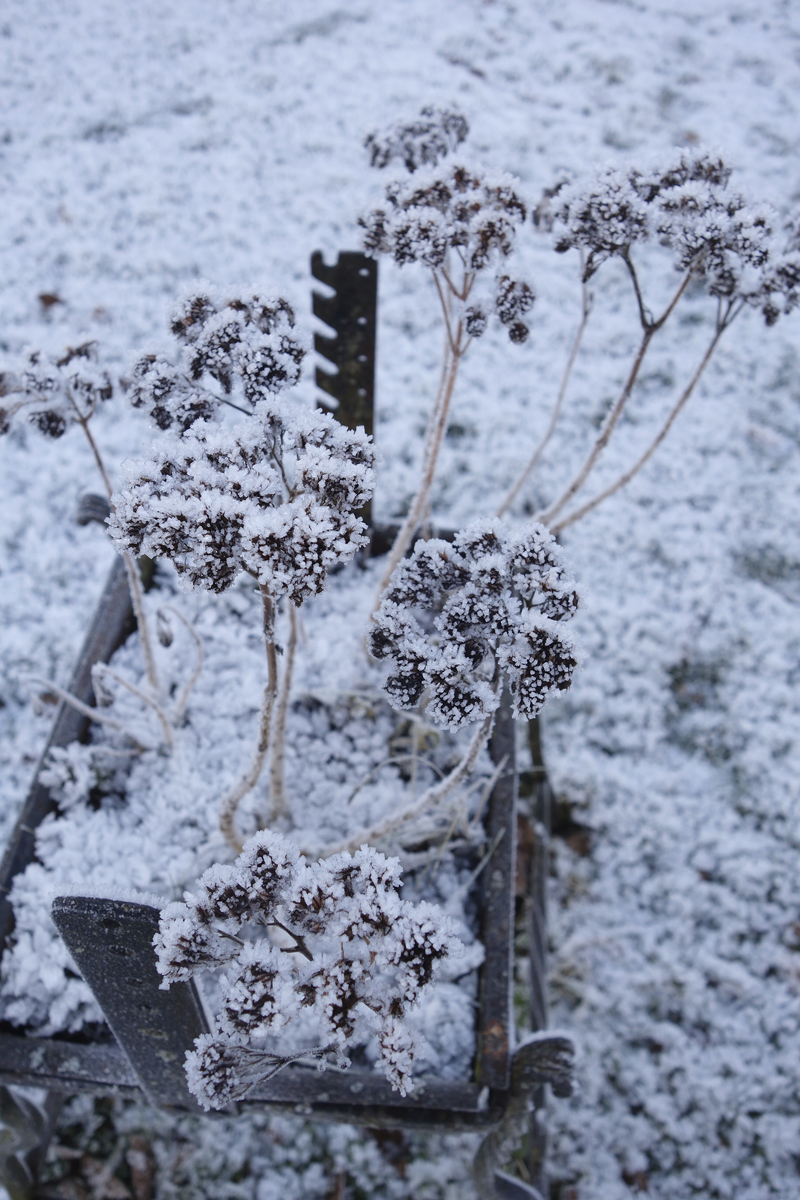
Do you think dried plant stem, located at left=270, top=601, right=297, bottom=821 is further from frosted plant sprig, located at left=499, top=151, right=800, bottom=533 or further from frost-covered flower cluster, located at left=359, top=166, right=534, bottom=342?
frosted plant sprig, located at left=499, top=151, right=800, bottom=533

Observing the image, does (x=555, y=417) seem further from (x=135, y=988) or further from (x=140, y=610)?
(x=135, y=988)

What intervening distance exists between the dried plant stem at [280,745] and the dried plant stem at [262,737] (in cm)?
5

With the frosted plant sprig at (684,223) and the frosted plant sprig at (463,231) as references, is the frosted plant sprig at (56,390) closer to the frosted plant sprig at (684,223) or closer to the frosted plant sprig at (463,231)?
the frosted plant sprig at (463,231)

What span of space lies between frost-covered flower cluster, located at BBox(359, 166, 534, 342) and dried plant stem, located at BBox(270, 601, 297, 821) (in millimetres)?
733

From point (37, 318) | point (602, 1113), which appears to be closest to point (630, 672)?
point (602, 1113)

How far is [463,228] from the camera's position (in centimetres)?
147

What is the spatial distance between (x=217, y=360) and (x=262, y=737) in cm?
68

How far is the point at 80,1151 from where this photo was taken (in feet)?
7.55

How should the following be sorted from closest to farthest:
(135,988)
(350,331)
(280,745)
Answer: (135,988), (280,745), (350,331)

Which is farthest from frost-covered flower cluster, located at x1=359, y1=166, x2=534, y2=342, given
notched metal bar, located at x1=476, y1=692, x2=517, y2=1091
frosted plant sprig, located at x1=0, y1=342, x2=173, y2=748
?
notched metal bar, located at x1=476, y1=692, x2=517, y2=1091

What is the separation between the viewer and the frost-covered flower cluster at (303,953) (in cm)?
98

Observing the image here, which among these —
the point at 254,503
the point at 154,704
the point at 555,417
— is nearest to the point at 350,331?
the point at 555,417

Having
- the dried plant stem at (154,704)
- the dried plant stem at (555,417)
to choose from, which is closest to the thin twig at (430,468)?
the dried plant stem at (555,417)

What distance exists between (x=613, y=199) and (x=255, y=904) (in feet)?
4.65
